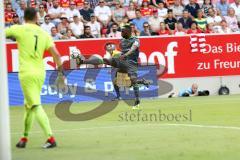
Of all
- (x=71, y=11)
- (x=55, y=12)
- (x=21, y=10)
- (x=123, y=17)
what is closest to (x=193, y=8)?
(x=123, y=17)

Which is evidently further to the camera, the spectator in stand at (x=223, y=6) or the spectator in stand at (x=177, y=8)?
the spectator in stand at (x=223, y=6)

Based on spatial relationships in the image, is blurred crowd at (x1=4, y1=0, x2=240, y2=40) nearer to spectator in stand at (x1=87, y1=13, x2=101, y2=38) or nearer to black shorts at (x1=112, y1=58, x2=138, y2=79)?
spectator in stand at (x1=87, y1=13, x2=101, y2=38)

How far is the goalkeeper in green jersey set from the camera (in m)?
12.9

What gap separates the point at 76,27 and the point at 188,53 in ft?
12.8

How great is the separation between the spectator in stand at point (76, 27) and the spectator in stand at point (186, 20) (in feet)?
12.4

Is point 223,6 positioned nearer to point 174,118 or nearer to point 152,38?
point 152,38

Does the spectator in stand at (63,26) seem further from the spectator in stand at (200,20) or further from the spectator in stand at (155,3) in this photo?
the spectator in stand at (200,20)

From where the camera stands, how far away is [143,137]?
14.5 metres

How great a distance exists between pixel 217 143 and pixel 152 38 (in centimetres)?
1348

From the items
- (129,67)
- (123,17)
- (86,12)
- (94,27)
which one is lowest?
(129,67)

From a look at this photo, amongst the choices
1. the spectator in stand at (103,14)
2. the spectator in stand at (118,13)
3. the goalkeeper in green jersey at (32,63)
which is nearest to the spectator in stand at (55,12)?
the spectator in stand at (103,14)

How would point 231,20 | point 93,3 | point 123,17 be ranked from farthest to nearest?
1. point 231,20
2. point 93,3
3. point 123,17

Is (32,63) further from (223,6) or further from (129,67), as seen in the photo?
(223,6)

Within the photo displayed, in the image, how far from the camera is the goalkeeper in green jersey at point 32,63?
42.3 feet
